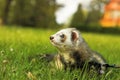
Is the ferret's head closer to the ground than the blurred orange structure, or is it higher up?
higher up

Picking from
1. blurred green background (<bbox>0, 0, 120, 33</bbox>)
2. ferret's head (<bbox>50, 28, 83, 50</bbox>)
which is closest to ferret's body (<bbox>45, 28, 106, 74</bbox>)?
ferret's head (<bbox>50, 28, 83, 50</bbox>)

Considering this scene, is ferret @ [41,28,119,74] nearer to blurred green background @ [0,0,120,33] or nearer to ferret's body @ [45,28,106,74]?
ferret's body @ [45,28,106,74]

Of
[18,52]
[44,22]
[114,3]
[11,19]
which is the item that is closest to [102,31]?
[44,22]

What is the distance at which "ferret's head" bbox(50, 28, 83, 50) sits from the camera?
6.22 m

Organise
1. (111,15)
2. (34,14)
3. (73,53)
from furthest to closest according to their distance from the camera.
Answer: (111,15) → (34,14) → (73,53)

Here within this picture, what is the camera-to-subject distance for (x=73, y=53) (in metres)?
6.27

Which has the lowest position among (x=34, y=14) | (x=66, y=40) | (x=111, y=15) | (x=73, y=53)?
(x=111, y=15)

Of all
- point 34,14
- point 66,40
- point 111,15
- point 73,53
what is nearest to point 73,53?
point 73,53

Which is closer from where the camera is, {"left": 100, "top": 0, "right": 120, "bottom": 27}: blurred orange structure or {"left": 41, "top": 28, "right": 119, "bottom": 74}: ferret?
{"left": 41, "top": 28, "right": 119, "bottom": 74}: ferret

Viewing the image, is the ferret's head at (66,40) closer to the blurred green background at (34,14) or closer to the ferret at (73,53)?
the ferret at (73,53)

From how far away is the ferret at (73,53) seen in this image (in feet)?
20.5

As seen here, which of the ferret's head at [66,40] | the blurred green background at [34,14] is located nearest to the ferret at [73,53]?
the ferret's head at [66,40]

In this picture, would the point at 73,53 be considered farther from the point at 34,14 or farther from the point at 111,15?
the point at 111,15

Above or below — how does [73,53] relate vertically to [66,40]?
below
